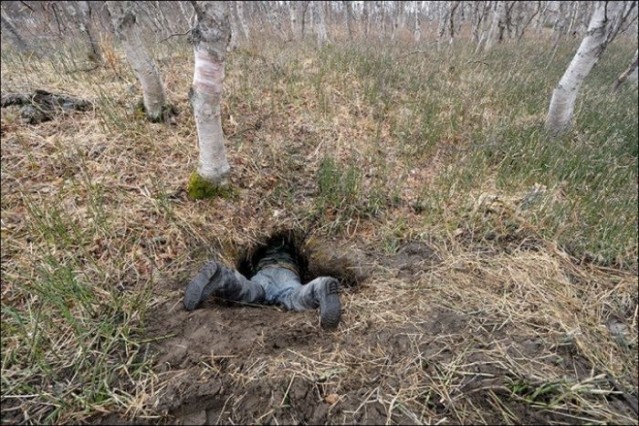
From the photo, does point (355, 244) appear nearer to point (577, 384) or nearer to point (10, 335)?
point (577, 384)

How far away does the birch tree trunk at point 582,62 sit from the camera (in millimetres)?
3244

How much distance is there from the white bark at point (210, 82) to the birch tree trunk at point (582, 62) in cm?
362

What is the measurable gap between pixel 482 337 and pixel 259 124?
286cm

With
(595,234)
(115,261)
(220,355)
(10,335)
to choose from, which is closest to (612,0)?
(595,234)

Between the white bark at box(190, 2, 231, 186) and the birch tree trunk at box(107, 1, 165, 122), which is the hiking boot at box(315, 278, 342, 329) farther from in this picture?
the birch tree trunk at box(107, 1, 165, 122)

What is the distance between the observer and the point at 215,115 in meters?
2.29

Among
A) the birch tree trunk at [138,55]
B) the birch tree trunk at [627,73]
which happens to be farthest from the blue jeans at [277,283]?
the birch tree trunk at [627,73]

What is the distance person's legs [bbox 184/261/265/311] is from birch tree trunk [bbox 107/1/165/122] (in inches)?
73.7

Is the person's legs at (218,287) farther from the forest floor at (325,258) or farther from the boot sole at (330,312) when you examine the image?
the boot sole at (330,312)

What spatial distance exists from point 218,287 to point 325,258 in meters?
0.94

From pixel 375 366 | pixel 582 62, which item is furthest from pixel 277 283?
pixel 582 62

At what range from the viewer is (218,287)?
1956 millimetres

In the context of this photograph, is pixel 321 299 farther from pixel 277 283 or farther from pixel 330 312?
pixel 277 283

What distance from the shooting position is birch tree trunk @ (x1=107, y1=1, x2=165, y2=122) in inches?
98.3
